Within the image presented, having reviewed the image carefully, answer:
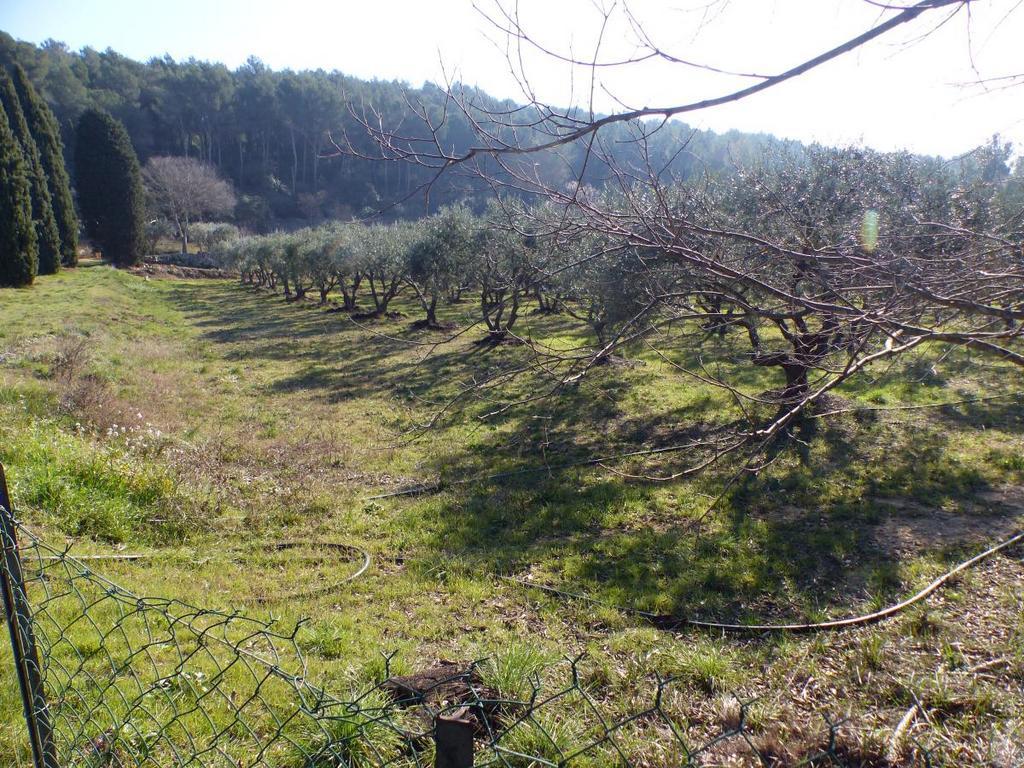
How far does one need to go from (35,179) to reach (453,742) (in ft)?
128

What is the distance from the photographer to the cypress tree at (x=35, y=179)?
105ft

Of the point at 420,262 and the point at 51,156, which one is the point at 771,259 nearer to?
the point at 420,262

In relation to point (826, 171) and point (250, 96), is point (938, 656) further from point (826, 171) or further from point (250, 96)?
point (250, 96)

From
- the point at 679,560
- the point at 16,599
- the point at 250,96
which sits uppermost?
the point at 250,96

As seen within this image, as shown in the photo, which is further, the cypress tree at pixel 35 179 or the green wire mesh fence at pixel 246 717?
the cypress tree at pixel 35 179

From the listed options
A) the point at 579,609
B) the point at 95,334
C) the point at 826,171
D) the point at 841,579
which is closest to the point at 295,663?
the point at 579,609

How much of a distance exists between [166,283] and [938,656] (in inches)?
1914

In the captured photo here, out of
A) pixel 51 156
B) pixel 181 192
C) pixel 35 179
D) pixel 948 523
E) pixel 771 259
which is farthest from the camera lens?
pixel 181 192

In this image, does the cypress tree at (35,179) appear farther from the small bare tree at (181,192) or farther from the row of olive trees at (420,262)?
the small bare tree at (181,192)

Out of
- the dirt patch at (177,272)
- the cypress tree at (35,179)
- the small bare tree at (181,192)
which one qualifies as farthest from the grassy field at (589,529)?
the small bare tree at (181,192)

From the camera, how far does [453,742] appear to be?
1481 mm

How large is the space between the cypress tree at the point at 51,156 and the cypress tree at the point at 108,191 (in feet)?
32.4

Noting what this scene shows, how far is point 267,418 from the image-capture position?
1287cm

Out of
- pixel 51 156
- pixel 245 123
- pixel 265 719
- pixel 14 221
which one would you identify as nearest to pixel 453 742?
pixel 265 719
